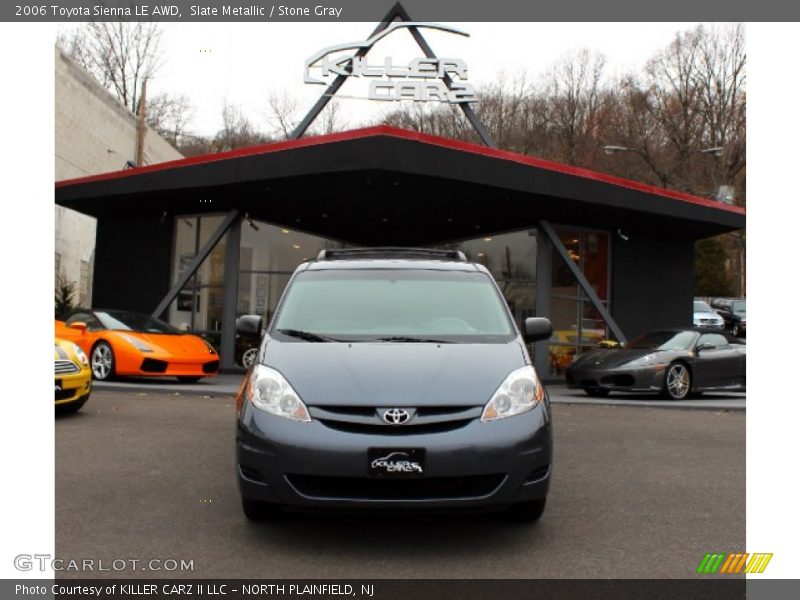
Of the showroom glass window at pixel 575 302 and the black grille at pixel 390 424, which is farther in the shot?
the showroom glass window at pixel 575 302

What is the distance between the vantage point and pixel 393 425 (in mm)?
4031

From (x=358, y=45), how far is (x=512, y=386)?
1351cm

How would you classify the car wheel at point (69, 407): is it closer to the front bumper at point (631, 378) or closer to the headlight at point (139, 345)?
the headlight at point (139, 345)

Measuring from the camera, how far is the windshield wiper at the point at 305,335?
491 cm

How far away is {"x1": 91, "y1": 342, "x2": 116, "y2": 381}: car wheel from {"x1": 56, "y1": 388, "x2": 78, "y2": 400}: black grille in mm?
4087

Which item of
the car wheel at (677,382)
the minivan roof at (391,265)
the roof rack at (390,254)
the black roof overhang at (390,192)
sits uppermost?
the black roof overhang at (390,192)

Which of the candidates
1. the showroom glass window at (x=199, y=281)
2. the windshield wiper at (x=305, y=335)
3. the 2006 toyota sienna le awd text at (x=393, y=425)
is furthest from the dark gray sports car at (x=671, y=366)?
the showroom glass window at (x=199, y=281)

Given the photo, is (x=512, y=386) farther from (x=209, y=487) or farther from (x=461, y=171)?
(x=461, y=171)

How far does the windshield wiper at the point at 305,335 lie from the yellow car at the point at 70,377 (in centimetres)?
458

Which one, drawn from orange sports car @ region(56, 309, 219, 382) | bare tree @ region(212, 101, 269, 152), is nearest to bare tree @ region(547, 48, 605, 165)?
bare tree @ region(212, 101, 269, 152)

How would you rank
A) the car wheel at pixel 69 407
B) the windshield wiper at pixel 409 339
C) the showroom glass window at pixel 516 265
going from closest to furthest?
the windshield wiper at pixel 409 339 → the car wheel at pixel 69 407 → the showroom glass window at pixel 516 265

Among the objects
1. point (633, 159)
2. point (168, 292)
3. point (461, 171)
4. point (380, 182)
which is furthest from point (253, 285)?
point (633, 159)

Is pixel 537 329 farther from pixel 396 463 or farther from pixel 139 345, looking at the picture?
pixel 139 345

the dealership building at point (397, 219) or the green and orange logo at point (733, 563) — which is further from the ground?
the dealership building at point (397, 219)
